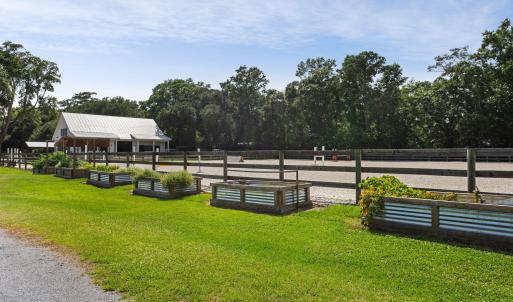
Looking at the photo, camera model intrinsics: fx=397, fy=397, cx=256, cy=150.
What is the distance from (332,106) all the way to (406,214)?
144ft

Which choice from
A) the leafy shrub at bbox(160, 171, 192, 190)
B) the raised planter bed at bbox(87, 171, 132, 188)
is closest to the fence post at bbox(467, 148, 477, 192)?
the leafy shrub at bbox(160, 171, 192, 190)

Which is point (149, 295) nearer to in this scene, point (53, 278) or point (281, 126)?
point (53, 278)

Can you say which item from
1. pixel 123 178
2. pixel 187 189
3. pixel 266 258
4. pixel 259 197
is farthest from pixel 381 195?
pixel 123 178

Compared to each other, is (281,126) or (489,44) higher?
(489,44)

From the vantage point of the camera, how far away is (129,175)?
13969 mm

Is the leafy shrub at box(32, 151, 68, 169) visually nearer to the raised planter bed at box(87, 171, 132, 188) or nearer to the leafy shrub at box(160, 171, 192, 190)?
the raised planter bed at box(87, 171, 132, 188)

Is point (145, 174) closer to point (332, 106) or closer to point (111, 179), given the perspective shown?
point (111, 179)

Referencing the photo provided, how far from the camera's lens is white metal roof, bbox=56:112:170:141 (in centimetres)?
4791

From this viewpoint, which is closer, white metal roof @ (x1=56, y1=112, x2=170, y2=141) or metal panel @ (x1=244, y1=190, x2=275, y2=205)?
metal panel @ (x1=244, y1=190, x2=275, y2=205)

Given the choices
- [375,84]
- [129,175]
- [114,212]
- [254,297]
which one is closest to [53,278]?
[254,297]

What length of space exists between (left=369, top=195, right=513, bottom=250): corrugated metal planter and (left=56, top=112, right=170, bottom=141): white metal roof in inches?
1825

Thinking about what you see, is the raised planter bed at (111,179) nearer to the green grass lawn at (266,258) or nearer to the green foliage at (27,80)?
the green grass lawn at (266,258)

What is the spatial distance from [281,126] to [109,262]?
162ft

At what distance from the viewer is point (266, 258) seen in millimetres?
4871
